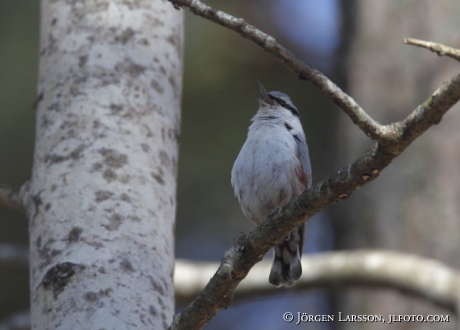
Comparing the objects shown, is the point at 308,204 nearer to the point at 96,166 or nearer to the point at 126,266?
the point at 126,266

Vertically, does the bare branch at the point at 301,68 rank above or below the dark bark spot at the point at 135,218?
above

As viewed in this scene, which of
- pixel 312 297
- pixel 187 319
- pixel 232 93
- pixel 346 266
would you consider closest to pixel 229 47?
pixel 232 93

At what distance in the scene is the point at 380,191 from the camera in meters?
5.80

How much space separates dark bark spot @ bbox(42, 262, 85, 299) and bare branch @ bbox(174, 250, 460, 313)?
8.41 feet

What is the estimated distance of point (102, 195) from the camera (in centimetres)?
298

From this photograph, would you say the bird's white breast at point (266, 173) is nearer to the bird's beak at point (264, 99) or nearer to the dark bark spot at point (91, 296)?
the bird's beak at point (264, 99)

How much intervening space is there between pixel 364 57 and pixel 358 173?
4602 mm

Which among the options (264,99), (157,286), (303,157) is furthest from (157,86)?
(264,99)

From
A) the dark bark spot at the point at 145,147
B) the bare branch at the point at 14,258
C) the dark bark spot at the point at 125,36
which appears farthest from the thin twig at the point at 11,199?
the bare branch at the point at 14,258

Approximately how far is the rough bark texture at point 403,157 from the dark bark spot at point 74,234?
3193mm

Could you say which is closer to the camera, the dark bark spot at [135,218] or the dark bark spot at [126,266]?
the dark bark spot at [126,266]

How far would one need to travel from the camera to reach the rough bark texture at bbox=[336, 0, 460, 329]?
17.7 feet

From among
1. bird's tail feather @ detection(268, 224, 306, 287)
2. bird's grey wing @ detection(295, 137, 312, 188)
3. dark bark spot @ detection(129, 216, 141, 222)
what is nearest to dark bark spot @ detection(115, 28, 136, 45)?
dark bark spot @ detection(129, 216, 141, 222)

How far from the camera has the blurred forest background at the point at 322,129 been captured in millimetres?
5578
